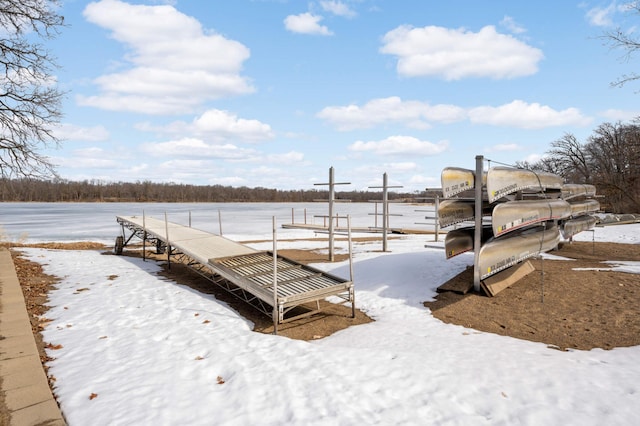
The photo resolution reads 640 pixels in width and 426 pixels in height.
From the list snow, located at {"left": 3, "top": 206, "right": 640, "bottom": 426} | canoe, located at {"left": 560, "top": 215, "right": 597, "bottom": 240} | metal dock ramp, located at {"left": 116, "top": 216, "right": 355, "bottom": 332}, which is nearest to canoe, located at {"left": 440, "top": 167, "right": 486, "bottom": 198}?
snow, located at {"left": 3, "top": 206, "right": 640, "bottom": 426}

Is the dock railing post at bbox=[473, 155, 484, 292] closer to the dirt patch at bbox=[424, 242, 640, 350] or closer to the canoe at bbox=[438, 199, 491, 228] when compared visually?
the dirt patch at bbox=[424, 242, 640, 350]

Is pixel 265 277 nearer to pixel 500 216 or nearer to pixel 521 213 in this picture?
pixel 500 216

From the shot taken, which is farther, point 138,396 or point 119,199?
point 119,199

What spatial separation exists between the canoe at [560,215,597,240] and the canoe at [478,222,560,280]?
3851mm

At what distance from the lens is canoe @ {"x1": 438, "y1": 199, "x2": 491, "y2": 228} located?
866cm

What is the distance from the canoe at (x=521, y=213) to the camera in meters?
7.55

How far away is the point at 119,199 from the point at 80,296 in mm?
106360

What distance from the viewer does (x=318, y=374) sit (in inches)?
167

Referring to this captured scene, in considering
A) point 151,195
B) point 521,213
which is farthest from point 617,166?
point 151,195

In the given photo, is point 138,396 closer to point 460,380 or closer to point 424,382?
point 424,382

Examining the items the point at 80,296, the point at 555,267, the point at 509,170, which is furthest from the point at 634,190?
the point at 80,296

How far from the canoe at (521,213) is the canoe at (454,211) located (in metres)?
0.95

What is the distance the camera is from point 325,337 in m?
5.95

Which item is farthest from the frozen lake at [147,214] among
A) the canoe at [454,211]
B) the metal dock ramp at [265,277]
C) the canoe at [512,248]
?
the canoe at [512,248]
